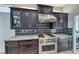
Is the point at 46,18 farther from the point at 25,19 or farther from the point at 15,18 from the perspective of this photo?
the point at 15,18

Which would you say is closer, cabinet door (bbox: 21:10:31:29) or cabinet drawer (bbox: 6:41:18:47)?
cabinet drawer (bbox: 6:41:18:47)

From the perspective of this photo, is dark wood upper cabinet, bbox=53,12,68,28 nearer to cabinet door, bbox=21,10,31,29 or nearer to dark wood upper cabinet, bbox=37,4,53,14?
dark wood upper cabinet, bbox=37,4,53,14

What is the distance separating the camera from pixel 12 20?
2328mm

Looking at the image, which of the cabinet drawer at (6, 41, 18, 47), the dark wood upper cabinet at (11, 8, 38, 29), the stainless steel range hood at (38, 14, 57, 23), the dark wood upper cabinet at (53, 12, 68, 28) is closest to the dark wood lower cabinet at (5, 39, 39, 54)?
the cabinet drawer at (6, 41, 18, 47)

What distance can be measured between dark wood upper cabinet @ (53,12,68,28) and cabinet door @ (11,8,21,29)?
83cm

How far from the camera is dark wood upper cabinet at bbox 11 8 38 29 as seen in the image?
7.79ft

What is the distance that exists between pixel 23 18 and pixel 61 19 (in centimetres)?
90

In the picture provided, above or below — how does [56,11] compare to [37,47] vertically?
above

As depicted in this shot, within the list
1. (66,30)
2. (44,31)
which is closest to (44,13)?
(44,31)

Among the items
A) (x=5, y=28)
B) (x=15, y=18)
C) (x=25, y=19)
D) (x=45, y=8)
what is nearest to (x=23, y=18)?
(x=25, y=19)

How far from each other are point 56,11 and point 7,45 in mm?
1296
